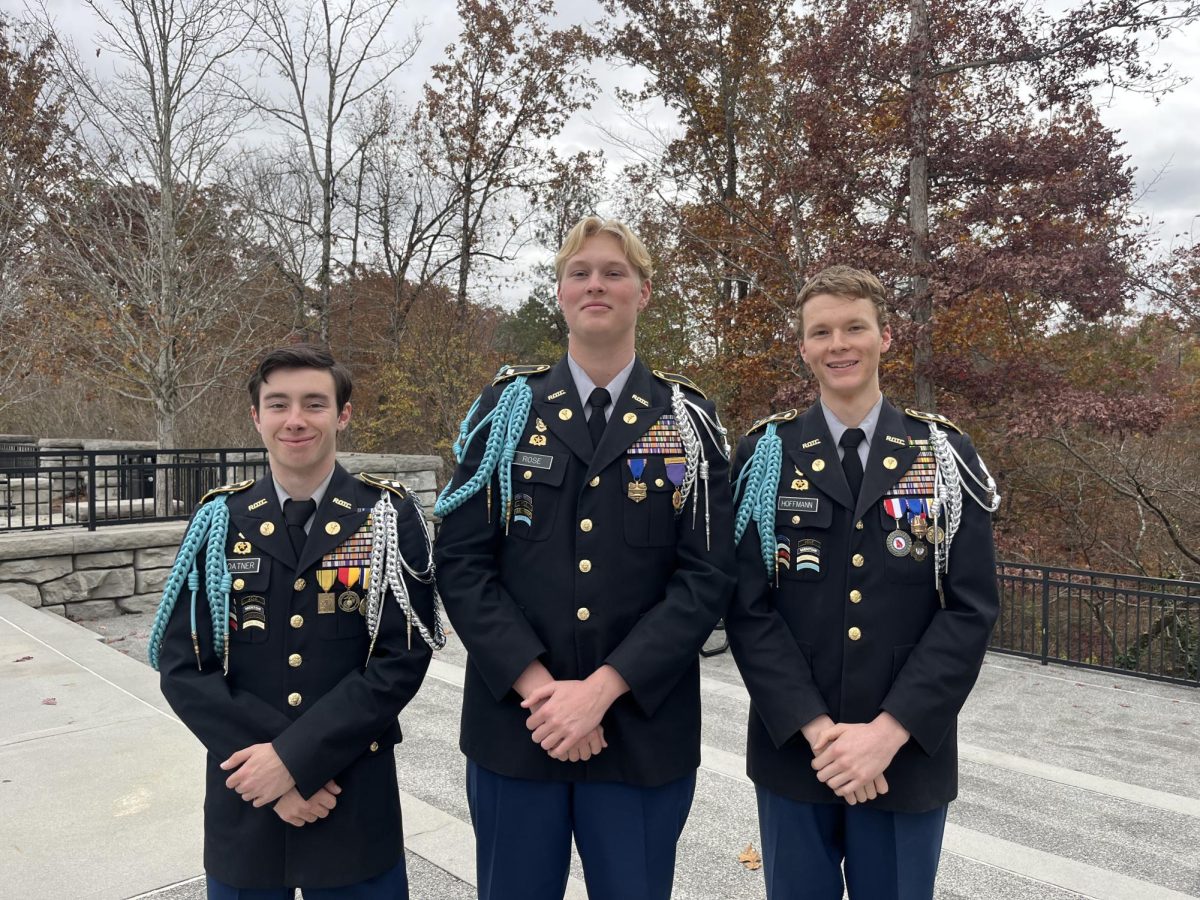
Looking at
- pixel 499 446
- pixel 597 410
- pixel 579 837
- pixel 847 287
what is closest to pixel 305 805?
pixel 579 837

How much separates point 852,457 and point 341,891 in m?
1.83

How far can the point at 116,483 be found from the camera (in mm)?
12156

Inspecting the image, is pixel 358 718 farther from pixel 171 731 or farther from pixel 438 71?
pixel 438 71

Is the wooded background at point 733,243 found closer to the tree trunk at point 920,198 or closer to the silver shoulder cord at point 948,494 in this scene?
the tree trunk at point 920,198

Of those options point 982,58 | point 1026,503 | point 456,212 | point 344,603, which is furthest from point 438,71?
point 344,603

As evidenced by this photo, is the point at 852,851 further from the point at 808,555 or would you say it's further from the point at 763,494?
the point at 763,494

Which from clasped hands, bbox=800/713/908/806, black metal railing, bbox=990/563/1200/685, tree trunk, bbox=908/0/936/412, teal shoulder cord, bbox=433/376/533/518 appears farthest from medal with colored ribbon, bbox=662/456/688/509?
tree trunk, bbox=908/0/936/412

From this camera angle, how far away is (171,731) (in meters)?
4.51

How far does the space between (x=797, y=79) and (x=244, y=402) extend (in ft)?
45.0

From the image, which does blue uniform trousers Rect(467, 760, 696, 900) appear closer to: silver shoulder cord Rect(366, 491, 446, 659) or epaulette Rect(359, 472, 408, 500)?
silver shoulder cord Rect(366, 491, 446, 659)

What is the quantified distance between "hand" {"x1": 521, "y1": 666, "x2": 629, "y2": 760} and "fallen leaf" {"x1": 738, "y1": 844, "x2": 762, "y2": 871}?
1790mm

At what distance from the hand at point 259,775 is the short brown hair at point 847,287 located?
1.82 meters

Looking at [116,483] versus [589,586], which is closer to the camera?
[589,586]

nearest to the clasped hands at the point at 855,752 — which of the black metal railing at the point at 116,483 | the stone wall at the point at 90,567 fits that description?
the black metal railing at the point at 116,483
